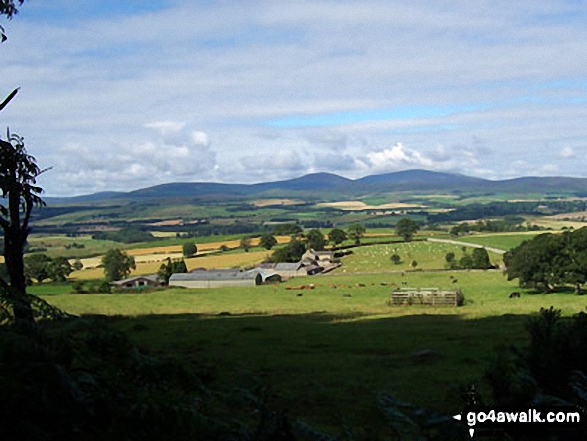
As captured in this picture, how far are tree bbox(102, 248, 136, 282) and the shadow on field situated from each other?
206ft

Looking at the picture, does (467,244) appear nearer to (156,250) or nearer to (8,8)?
(156,250)

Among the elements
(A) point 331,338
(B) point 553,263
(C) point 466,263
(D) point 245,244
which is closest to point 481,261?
(C) point 466,263

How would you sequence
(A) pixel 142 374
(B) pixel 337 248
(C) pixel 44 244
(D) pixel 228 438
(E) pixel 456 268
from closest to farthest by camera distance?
(D) pixel 228 438, (A) pixel 142 374, (E) pixel 456 268, (B) pixel 337 248, (C) pixel 44 244

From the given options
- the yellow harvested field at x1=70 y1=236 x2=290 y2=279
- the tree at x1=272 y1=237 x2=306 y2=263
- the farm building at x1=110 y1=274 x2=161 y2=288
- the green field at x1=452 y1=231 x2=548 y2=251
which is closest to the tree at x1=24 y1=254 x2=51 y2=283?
the farm building at x1=110 y1=274 x2=161 y2=288

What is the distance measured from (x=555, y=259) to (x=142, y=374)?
64310mm

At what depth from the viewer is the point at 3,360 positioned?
5297mm

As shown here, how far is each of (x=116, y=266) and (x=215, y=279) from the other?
2468 cm

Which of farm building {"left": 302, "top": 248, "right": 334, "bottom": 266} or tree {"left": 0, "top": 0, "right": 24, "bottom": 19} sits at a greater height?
tree {"left": 0, "top": 0, "right": 24, "bottom": 19}

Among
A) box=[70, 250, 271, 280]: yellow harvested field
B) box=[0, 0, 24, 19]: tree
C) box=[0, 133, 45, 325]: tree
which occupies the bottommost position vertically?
box=[70, 250, 271, 280]: yellow harvested field

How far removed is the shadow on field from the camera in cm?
1566

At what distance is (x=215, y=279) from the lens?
285ft

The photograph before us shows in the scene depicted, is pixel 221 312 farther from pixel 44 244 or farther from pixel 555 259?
pixel 44 244

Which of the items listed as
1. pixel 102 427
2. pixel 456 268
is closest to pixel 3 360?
pixel 102 427

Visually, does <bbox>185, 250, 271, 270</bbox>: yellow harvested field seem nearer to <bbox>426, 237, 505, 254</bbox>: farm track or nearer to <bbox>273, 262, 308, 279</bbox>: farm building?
<bbox>273, 262, 308, 279</bbox>: farm building
